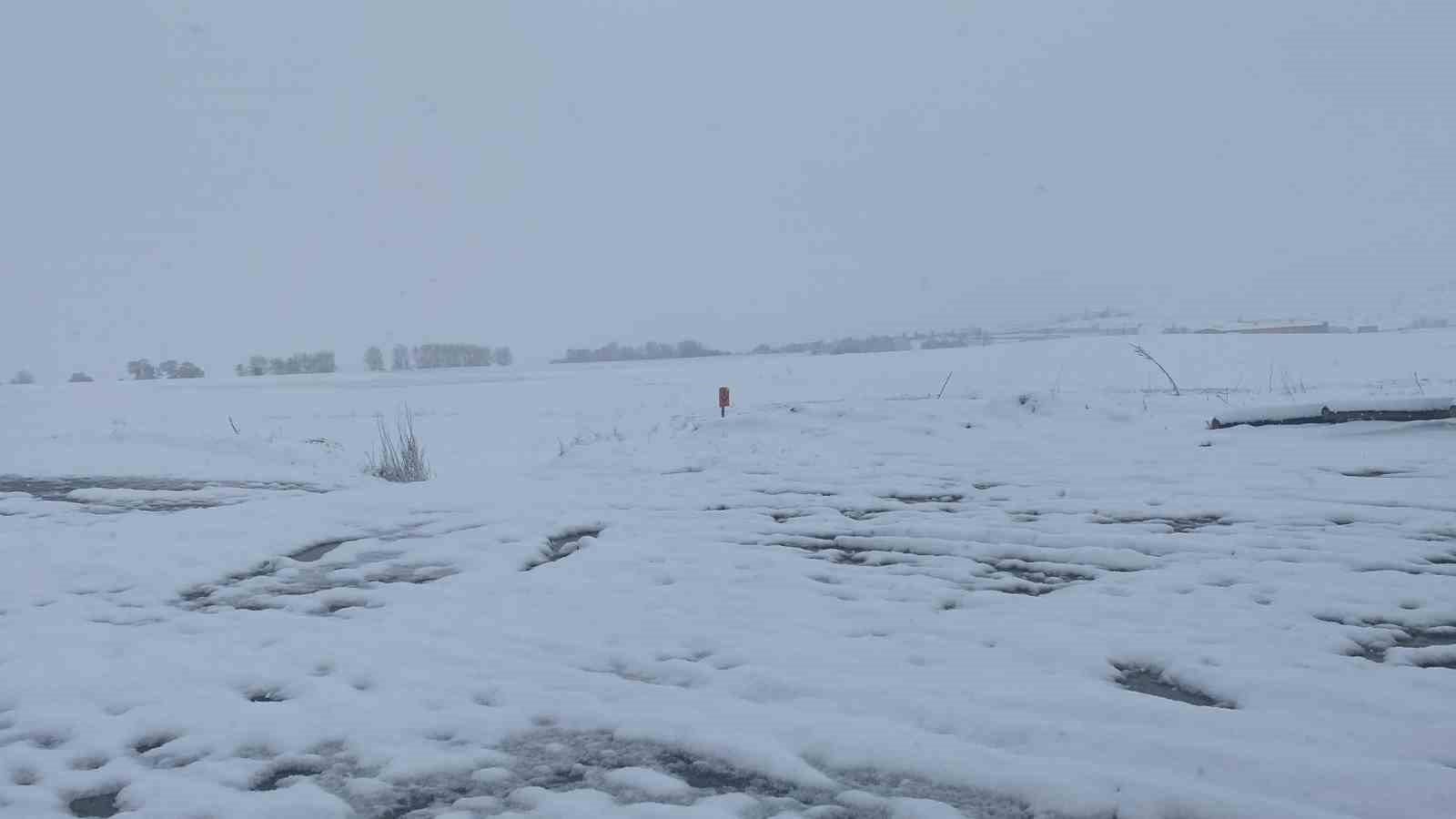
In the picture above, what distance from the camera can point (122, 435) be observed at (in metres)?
14.1

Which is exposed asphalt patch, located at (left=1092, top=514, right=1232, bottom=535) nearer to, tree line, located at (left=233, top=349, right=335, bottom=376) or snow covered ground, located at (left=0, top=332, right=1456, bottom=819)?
snow covered ground, located at (left=0, top=332, right=1456, bottom=819)

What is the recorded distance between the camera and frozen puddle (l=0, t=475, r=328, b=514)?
8047 mm

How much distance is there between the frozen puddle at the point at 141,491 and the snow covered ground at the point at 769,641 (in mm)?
111

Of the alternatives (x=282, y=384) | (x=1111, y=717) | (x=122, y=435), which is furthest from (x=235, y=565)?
(x=282, y=384)

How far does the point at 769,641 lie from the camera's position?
11.5 ft

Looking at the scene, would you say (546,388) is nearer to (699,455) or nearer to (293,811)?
(699,455)

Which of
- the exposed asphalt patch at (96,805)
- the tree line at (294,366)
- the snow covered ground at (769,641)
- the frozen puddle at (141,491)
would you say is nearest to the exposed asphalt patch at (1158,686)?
the snow covered ground at (769,641)

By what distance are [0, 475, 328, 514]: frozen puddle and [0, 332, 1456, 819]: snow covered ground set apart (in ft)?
0.37

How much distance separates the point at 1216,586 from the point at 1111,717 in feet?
5.47

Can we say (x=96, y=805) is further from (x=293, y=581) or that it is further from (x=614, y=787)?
(x=293, y=581)

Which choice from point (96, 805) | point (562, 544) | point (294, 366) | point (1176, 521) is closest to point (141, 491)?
point (562, 544)

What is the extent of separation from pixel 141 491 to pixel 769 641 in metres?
7.99

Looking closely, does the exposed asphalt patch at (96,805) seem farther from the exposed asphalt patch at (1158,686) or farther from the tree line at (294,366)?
the tree line at (294,366)

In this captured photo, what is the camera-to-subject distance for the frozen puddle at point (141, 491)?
26.4ft
